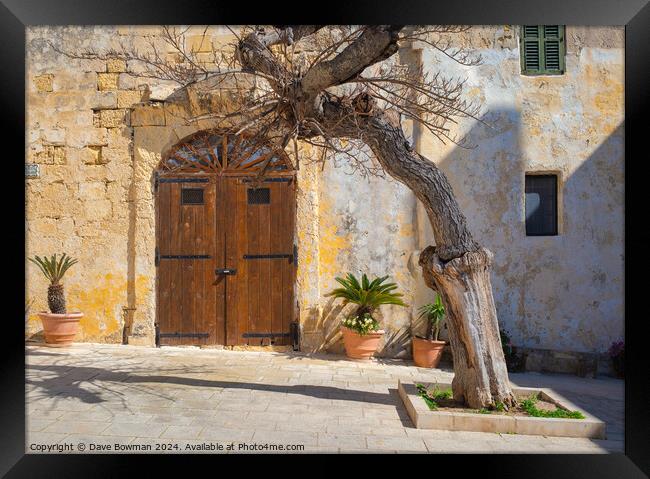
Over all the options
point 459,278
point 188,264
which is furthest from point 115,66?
point 459,278

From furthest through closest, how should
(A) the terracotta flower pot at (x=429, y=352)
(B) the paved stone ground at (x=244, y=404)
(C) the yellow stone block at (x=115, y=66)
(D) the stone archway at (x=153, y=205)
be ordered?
(C) the yellow stone block at (x=115, y=66) < (D) the stone archway at (x=153, y=205) < (A) the terracotta flower pot at (x=429, y=352) < (B) the paved stone ground at (x=244, y=404)

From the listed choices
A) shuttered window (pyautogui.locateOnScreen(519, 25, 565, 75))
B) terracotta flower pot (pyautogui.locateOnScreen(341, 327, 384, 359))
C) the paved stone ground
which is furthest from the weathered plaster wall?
the paved stone ground

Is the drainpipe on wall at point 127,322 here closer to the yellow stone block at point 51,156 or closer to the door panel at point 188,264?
the door panel at point 188,264

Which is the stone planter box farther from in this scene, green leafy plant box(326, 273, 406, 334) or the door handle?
the door handle

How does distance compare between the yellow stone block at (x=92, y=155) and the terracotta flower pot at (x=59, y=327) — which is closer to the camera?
the terracotta flower pot at (x=59, y=327)

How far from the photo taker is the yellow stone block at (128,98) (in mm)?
6934

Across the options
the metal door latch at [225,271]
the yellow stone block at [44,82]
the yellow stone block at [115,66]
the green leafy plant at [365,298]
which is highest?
the yellow stone block at [115,66]

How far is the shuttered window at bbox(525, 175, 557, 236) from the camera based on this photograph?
22.8ft

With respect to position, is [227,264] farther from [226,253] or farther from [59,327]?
[59,327]

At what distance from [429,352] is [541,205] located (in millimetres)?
2566

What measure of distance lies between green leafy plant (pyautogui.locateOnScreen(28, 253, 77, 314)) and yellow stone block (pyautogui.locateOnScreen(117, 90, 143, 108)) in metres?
2.18

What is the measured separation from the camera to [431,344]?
625cm

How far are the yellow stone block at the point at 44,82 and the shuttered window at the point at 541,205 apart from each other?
663cm

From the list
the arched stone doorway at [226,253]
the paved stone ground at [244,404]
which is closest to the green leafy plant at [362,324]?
the paved stone ground at [244,404]
